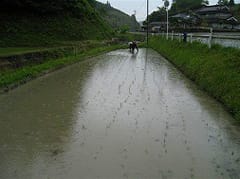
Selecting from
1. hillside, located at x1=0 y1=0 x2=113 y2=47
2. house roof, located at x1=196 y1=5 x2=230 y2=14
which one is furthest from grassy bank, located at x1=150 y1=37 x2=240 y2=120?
house roof, located at x1=196 y1=5 x2=230 y2=14

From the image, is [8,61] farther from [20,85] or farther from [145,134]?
[145,134]

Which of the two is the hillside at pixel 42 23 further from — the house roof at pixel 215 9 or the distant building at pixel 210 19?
the house roof at pixel 215 9

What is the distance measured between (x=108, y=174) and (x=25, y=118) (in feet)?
11.7

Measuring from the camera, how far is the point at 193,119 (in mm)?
7520

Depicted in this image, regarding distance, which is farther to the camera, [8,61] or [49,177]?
[8,61]

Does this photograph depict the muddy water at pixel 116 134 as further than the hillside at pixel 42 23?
No

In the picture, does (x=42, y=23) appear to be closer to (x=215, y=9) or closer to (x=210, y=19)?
(x=210, y=19)

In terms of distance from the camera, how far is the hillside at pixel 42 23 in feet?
87.1

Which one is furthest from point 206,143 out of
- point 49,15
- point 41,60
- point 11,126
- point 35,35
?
→ point 49,15

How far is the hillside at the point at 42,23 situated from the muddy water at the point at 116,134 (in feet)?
54.4

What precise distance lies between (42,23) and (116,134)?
2578cm

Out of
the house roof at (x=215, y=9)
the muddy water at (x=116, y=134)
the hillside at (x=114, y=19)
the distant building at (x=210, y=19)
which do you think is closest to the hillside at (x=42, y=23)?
the muddy water at (x=116, y=134)

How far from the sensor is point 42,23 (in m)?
30.2

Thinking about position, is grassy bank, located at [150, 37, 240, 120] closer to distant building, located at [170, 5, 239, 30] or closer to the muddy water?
the muddy water
